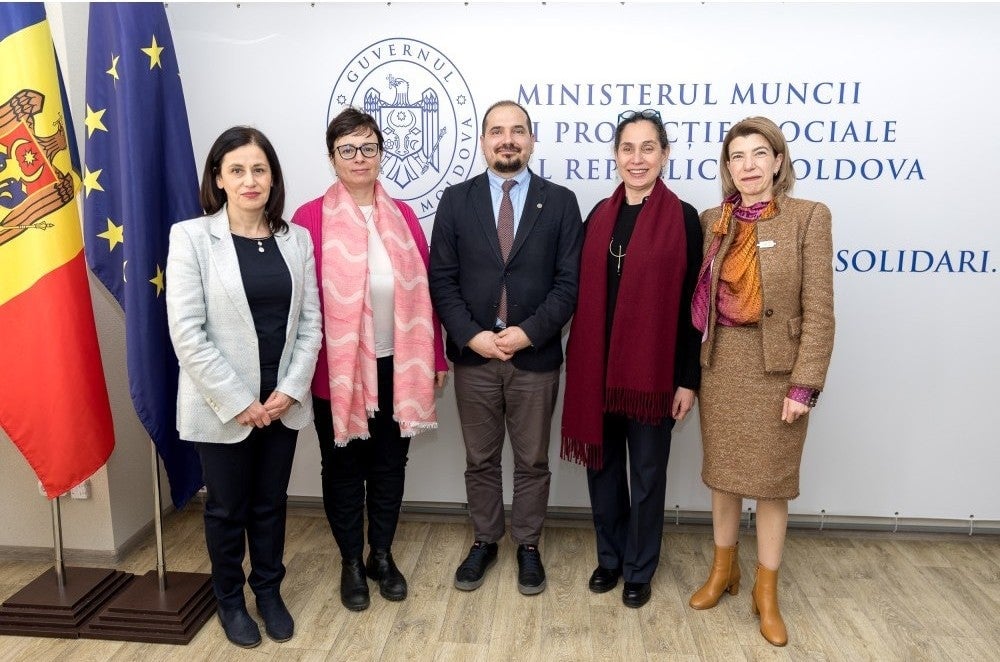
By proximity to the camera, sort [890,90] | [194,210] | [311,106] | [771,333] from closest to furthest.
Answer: [771,333]
[194,210]
[890,90]
[311,106]

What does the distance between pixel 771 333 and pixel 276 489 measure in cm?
165

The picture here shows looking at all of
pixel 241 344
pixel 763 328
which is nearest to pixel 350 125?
pixel 241 344

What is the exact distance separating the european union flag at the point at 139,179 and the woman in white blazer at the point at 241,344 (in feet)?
0.77

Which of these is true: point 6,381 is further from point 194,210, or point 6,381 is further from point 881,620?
point 881,620

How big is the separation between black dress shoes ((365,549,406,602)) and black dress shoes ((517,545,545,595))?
1.42 ft

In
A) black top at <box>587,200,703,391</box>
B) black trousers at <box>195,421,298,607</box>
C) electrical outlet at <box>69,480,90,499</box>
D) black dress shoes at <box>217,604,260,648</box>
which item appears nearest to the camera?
black trousers at <box>195,421,298,607</box>

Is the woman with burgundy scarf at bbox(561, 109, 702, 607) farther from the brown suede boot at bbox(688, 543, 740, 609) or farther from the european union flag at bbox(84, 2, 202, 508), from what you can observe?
the european union flag at bbox(84, 2, 202, 508)

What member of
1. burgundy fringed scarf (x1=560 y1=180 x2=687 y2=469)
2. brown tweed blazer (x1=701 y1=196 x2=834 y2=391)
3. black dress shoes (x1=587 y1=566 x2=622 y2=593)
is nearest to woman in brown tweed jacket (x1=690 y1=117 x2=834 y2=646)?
brown tweed blazer (x1=701 y1=196 x2=834 y2=391)

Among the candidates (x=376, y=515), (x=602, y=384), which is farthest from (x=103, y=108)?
(x=602, y=384)

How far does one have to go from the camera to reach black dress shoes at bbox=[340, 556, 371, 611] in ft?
8.52

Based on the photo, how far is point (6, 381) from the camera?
2.38m

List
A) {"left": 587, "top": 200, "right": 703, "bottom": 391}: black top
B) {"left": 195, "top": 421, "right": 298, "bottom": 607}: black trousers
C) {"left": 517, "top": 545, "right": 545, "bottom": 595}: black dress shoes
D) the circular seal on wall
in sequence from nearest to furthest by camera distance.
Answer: {"left": 195, "top": 421, "right": 298, "bottom": 607}: black trousers < {"left": 587, "top": 200, "right": 703, "bottom": 391}: black top < {"left": 517, "top": 545, "right": 545, "bottom": 595}: black dress shoes < the circular seal on wall

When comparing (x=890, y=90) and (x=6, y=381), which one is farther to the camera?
(x=890, y=90)

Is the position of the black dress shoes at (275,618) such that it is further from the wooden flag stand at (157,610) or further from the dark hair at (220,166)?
the dark hair at (220,166)
